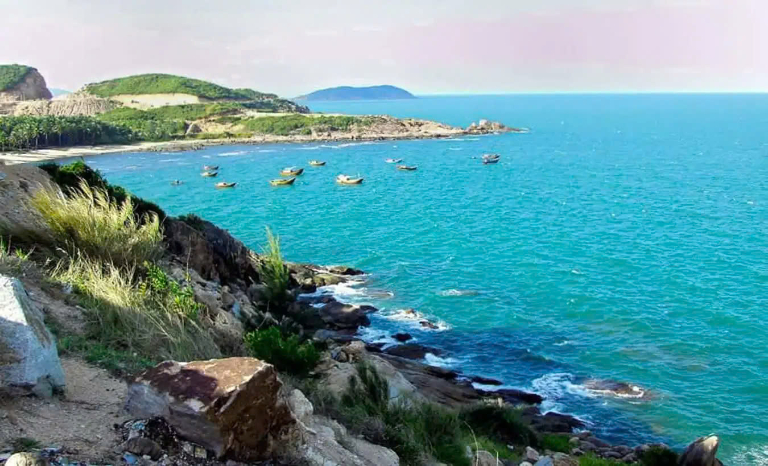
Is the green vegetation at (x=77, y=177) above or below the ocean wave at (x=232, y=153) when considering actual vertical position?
above

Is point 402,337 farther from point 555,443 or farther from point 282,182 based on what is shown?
point 282,182

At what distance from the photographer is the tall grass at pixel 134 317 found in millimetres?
9713

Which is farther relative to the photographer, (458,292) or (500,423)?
(458,292)

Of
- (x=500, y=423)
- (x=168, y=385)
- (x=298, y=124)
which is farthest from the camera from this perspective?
(x=298, y=124)

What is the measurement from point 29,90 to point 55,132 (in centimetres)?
9528

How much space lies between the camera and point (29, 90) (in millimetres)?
188000

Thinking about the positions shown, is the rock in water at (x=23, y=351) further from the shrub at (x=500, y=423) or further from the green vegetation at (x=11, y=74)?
the green vegetation at (x=11, y=74)

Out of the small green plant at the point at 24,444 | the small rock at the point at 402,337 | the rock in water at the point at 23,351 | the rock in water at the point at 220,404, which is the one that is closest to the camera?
the small green plant at the point at 24,444

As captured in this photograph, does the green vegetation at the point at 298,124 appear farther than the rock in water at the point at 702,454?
Yes

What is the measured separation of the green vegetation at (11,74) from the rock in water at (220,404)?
207 meters

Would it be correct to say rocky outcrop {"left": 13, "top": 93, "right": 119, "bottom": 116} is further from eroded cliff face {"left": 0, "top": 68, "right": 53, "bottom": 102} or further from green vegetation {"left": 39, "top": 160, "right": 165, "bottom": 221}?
green vegetation {"left": 39, "top": 160, "right": 165, "bottom": 221}

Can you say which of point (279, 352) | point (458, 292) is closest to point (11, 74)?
point (458, 292)

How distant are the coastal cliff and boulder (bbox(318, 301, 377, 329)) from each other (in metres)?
10.9

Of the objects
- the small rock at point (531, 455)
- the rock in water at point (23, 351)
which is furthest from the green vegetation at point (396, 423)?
the rock in water at point (23, 351)
